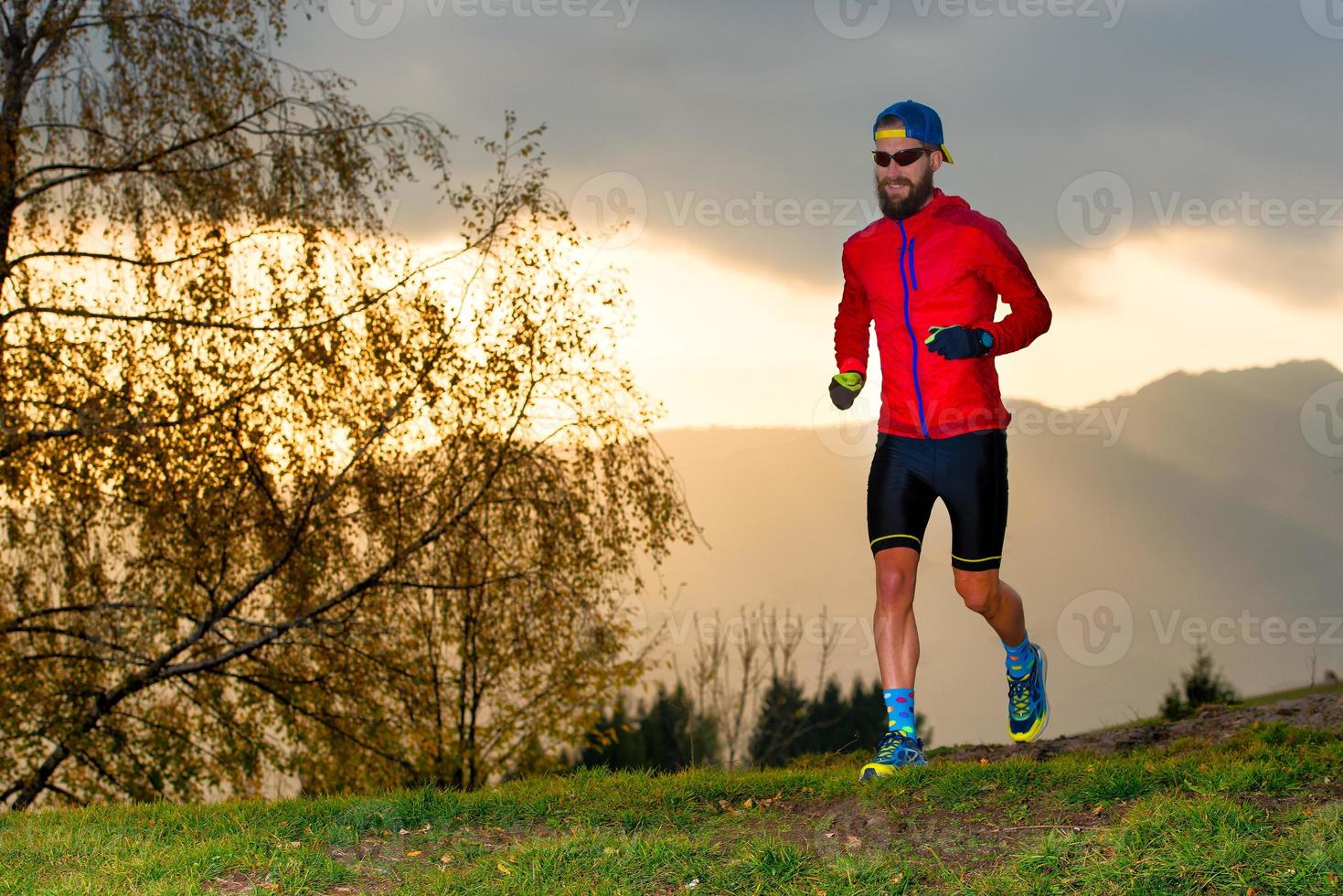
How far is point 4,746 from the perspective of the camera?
42.3 feet

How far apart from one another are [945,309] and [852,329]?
0.67 meters

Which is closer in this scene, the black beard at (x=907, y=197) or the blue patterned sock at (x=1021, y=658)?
the black beard at (x=907, y=197)

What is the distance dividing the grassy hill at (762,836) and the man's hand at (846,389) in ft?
7.09

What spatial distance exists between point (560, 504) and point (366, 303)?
3029 mm

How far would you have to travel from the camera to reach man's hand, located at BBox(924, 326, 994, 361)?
257 inches

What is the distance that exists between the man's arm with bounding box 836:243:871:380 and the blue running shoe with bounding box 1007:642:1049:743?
2.14m

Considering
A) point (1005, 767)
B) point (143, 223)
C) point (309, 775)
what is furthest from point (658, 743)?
point (1005, 767)

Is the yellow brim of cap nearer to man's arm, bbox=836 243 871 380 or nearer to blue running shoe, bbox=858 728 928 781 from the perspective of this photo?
man's arm, bbox=836 243 871 380

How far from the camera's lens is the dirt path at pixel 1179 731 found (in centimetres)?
941

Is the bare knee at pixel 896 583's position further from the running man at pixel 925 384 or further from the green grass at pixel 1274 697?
the green grass at pixel 1274 697

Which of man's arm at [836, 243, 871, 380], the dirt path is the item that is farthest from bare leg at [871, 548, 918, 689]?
the dirt path

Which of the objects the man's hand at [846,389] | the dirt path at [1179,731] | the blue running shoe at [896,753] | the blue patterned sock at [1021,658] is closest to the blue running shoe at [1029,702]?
the blue patterned sock at [1021,658]

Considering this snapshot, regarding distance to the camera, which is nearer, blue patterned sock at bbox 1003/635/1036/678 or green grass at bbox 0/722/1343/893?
green grass at bbox 0/722/1343/893

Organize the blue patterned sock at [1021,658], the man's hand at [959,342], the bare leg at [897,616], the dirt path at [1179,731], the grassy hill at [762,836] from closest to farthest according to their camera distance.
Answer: the grassy hill at [762,836], the man's hand at [959,342], the bare leg at [897,616], the blue patterned sock at [1021,658], the dirt path at [1179,731]
